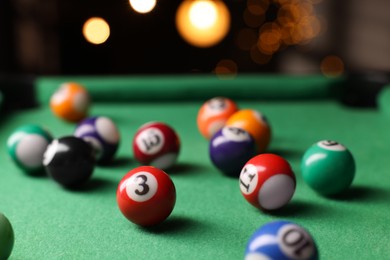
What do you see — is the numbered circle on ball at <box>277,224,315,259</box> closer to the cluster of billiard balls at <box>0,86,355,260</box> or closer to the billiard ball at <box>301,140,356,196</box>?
the cluster of billiard balls at <box>0,86,355,260</box>

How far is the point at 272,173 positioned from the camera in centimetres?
176

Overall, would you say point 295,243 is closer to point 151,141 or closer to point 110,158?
point 151,141

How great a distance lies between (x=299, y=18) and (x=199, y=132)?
5.29 m

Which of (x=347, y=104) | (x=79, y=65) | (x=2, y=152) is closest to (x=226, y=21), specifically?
(x=79, y=65)

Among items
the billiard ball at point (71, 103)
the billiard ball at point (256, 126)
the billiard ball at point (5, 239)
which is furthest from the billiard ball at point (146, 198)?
the billiard ball at point (71, 103)

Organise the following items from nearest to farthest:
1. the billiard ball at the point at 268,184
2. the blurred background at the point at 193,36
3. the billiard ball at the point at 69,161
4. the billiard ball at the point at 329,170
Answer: the billiard ball at the point at 268,184, the billiard ball at the point at 329,170, the billiard ball at the point at 69,161, the blurred background at the point at 193,36

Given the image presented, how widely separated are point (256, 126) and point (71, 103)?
1.12 metres

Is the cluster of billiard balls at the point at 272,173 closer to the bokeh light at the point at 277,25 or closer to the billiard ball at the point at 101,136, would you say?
the billiard ball at the point at 101,136

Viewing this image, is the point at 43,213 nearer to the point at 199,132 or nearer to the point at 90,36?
the point at 199,132

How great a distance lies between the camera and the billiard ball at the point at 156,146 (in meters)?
2.23

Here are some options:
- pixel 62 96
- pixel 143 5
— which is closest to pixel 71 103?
pixel 62 96

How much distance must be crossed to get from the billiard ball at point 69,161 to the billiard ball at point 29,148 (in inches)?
5.0

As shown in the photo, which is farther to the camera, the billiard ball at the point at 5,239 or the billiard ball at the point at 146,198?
the billiard ball at the point at 146,198

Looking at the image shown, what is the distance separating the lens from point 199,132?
2.88 meters
